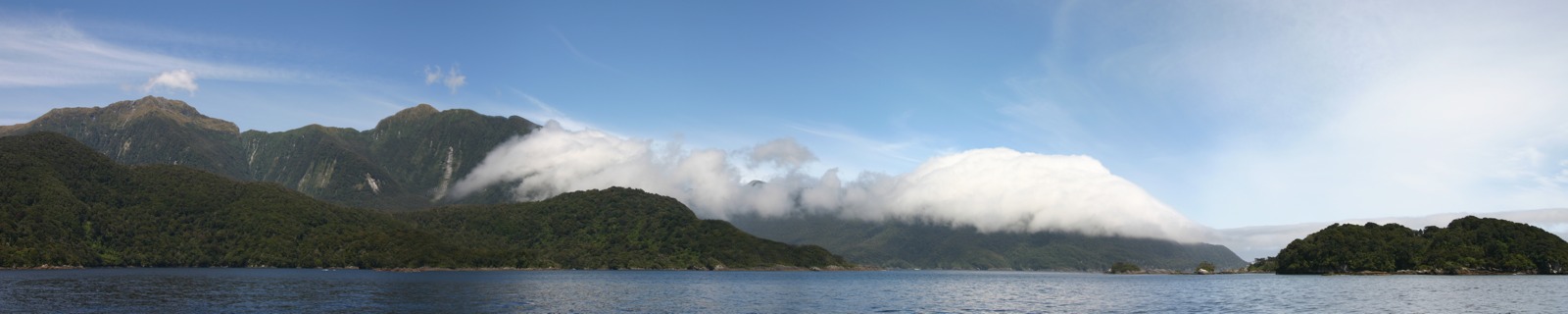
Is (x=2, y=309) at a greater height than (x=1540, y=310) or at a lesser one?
lesser

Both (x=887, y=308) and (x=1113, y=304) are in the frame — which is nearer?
(x=887, y=308)

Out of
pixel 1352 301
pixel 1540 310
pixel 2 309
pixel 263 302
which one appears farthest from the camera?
pixel 1352 301

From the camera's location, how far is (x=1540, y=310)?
9644 centimetres

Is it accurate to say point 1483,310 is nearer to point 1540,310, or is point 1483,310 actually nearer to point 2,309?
point 1540,310

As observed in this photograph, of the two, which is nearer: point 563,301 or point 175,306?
point 175,306

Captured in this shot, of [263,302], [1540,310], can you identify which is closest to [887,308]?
[1540,310]

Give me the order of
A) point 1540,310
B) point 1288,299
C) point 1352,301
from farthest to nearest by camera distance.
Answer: point 1288,299 < point 1352,301 < point 1540,310

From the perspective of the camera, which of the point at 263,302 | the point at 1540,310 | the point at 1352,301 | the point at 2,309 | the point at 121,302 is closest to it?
the point at 2,309

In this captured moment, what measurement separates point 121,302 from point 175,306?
35.1 ft

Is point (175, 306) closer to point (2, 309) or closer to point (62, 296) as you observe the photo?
point (2, 309)

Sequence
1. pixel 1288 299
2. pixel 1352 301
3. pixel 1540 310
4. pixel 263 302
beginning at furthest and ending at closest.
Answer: pixel 1288 299 → pixel 1352 301 → pixel 263 302 → pixel 1540 310

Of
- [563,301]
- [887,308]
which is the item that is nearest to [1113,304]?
[887,308]

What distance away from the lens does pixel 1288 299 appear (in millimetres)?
128125

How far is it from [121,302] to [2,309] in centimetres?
1395
